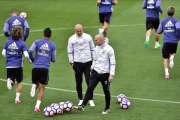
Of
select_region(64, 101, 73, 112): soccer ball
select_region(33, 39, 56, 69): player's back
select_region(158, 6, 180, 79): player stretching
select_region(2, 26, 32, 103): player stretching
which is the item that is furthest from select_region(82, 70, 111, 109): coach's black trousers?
select_region(158, 6, 180, 79): player stretching

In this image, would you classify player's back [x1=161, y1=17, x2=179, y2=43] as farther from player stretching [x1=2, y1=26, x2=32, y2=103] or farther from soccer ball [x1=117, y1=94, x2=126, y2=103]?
player stretching [x1=2, y1=26, x2=32, y2=103]

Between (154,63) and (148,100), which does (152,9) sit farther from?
(148,100)

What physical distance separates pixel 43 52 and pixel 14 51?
1.02 meters

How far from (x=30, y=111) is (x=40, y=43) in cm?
194

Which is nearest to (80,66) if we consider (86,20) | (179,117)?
(179,117)

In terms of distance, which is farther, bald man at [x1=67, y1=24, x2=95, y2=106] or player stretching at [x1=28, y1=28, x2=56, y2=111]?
bald man at [x1=67, y1=24, x2=95, y2=106]

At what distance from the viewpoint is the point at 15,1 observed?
109ft

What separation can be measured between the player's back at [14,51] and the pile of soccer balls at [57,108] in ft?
6.02

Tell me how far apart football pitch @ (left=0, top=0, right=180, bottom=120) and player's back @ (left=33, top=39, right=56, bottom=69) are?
1352 mm

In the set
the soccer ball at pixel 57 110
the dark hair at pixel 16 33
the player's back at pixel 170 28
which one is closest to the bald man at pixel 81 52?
the soccer ball at pixel 57 110

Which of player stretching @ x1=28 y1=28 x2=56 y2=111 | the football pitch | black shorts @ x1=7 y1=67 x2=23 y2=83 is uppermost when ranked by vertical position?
player stretching @ x1=28 y1=28 x2=56 y2=111

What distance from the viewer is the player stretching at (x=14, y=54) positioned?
14.0 metres

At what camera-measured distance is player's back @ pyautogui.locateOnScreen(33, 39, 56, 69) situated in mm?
13555

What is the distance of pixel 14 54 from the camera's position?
14.1m
